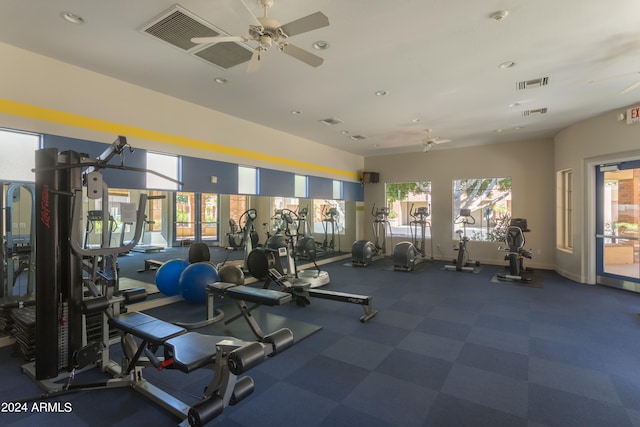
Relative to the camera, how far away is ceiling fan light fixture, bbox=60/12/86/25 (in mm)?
2809

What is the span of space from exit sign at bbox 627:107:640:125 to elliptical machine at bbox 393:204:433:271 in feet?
13.9

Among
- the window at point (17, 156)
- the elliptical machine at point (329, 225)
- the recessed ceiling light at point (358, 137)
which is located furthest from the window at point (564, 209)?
the window at point (17, 156)

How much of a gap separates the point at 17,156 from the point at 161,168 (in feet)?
5.39

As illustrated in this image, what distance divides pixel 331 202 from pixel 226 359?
7.37 metres

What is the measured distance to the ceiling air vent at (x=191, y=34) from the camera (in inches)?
112

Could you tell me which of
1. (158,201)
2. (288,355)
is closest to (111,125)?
(158,201)

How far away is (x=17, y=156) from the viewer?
11.3 feet

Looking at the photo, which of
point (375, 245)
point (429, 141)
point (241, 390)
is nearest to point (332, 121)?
point (429, 141)

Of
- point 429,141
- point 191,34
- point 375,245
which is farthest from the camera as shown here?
point 375,245

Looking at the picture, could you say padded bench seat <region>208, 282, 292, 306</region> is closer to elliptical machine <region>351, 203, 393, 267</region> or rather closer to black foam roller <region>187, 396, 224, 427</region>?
black foam roller <region>187, 396, 224, 427</region>

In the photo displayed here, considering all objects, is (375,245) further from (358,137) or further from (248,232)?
(248,232)

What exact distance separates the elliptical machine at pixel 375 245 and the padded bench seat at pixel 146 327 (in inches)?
232

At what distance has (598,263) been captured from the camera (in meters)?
6.05

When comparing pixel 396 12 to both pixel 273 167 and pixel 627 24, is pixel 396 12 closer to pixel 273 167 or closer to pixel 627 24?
pixel 627 24
